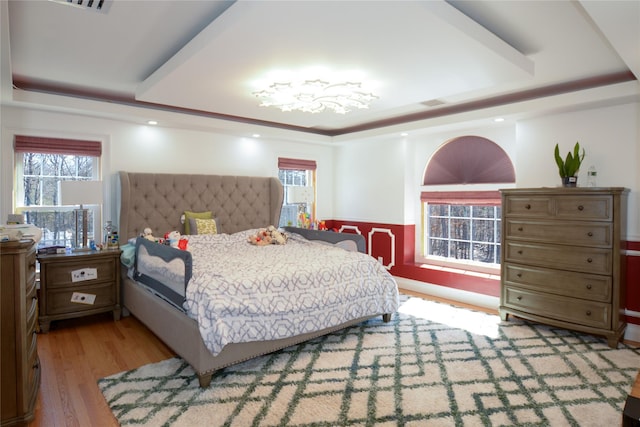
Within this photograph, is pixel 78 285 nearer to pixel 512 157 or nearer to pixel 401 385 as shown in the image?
pixel 401 385

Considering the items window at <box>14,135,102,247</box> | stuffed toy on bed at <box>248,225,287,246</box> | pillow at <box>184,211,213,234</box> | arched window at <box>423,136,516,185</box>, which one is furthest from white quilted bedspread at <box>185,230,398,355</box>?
arched window at <box>423,136,516,185</box>

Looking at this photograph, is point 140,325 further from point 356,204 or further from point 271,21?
point 356,204

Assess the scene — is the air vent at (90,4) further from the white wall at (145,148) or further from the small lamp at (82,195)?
the white wall at (145,148)

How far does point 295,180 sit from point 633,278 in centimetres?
434

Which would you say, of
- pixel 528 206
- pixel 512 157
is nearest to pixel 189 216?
pixel 528 206

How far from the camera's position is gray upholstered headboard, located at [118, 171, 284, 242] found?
170 inches

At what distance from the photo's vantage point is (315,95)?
3.37 metres

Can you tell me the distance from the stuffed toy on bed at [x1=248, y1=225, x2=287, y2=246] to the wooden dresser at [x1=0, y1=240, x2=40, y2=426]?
258 cm

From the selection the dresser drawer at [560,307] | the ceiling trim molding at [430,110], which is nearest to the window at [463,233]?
the dresser drawer at [560,307]

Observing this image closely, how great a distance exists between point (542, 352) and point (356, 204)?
11.5 ft

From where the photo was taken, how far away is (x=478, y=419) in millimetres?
2238

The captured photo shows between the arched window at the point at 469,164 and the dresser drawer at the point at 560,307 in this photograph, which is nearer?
the dresser drawer at the point at 560,307

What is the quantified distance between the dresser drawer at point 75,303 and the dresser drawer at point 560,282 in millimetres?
4100

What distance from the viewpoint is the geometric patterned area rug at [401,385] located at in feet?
7.42
